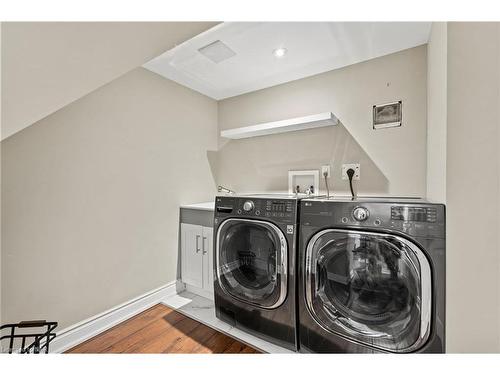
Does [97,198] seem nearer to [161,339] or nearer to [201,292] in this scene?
[161,339]

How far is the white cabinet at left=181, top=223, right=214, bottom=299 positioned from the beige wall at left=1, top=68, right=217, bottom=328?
0.39 ft

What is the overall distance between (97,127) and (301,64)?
1.73 metres

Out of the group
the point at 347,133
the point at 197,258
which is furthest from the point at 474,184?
the point at 197,258

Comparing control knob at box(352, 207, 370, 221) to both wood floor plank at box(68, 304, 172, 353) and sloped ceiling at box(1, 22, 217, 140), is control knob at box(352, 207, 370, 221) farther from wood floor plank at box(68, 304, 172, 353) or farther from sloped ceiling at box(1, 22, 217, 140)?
wood floor plank at box(68, 304, 172, 353)

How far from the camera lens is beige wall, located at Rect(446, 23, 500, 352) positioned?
2.55 feet

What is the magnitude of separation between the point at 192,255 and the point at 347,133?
1.85 meters

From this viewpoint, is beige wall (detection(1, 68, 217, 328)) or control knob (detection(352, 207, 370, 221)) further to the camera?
beige wall (detection(1, 68, 217, 328))

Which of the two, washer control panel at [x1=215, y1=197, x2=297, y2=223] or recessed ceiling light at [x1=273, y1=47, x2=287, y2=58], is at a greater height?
recessed ceiling light at [x1=273, y1=47, x2=287, y2=58]

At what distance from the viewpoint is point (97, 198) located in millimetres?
1551

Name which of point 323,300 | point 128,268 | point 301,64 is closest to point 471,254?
point 323,300

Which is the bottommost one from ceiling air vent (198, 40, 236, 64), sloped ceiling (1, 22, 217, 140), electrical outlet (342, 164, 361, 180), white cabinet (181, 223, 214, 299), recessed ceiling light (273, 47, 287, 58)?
white cabinet (181, 223, 214, 299)

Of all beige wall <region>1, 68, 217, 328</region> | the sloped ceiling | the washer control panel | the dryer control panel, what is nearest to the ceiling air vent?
beige wall <region>1, 68, 217, 328</region>
